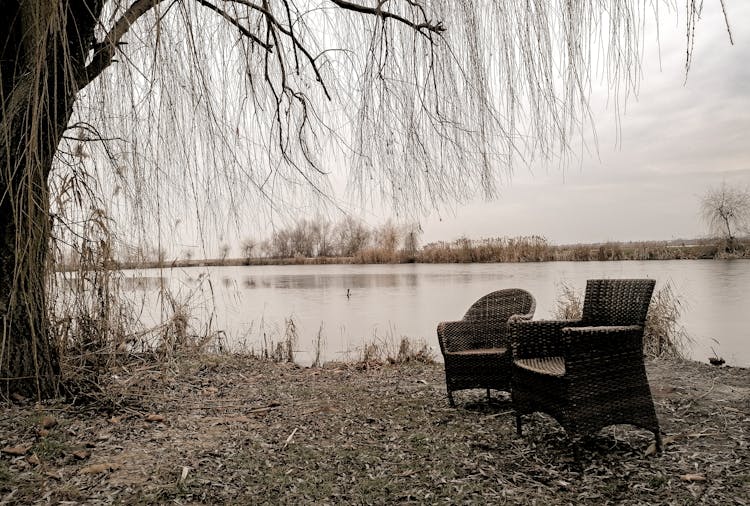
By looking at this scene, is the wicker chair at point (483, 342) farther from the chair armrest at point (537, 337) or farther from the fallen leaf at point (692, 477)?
the fallen leaf at point (692, 477)

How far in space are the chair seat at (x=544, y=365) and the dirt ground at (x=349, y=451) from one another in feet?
1.25

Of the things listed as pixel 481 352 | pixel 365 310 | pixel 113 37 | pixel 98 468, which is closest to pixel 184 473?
pixel 98 468

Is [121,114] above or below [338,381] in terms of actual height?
above

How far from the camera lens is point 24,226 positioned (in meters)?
2.30

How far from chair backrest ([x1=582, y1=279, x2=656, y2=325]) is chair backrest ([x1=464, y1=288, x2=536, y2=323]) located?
0.57m

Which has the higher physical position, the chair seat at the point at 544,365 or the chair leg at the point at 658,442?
the chair seat at the point at 544,365

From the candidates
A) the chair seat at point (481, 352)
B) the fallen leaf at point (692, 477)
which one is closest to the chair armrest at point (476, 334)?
the chair seat at point (481, 352)

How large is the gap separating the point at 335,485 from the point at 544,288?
28.4ft

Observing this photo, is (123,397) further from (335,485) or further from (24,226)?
(335,485)

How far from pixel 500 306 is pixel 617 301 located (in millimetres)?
938

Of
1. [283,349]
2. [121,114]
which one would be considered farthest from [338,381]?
[121,114]

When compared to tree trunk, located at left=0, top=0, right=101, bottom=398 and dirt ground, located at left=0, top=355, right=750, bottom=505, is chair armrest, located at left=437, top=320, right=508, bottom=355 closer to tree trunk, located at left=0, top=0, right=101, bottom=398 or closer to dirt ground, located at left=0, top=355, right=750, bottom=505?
dirt ground, located at left=0, top=355, right=750, bottom=505

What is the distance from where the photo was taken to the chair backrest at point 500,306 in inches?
138

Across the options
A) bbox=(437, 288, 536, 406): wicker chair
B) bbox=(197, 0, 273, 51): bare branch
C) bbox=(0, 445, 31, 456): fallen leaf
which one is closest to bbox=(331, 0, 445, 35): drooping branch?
bbox=(197, 0, 273, 51): bare branch
